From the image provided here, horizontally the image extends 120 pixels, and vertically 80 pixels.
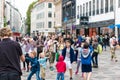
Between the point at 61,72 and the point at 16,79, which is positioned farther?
the point at 61,72

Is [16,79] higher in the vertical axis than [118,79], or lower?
higher

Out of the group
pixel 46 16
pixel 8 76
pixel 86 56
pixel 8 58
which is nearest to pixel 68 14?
pixel 46 16

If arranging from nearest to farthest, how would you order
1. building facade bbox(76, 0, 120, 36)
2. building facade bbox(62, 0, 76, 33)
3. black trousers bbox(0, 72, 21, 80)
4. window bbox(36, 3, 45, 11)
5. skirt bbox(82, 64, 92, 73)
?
1. black trousers bbox(0, 72, 21, 80)
2. skirt bbox(82, 64, 92, 73)
3. building facade bbox(76, 0, 120, 36)
4. building facade bbox(62, 0, 76, 33)
5. window bbox(36, 3, 45, 11)

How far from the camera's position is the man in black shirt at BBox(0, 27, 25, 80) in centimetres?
696

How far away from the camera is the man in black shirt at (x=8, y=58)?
696cm

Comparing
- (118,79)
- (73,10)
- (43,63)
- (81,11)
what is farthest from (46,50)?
(73,10)

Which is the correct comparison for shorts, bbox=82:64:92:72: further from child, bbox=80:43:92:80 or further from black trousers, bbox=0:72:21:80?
black trousers, bbox=0:72:21:80

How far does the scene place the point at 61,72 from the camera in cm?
1352

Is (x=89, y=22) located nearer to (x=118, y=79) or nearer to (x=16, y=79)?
(x=118, y=79)

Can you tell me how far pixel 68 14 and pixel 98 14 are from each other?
21.9 meters

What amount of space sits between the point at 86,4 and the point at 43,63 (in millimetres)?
50288

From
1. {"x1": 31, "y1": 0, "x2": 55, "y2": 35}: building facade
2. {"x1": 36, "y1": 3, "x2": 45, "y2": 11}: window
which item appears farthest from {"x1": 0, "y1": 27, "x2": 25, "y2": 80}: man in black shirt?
{"x1": 36, "y1": 3, "x2": 45, "y2": 11}: window

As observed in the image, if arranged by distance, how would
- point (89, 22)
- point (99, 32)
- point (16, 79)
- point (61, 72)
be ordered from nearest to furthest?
point (16, 79) < point (61, 72) < point (99, 32) < point (89, 22)

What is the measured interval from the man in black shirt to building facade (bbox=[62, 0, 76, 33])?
61.5 m
